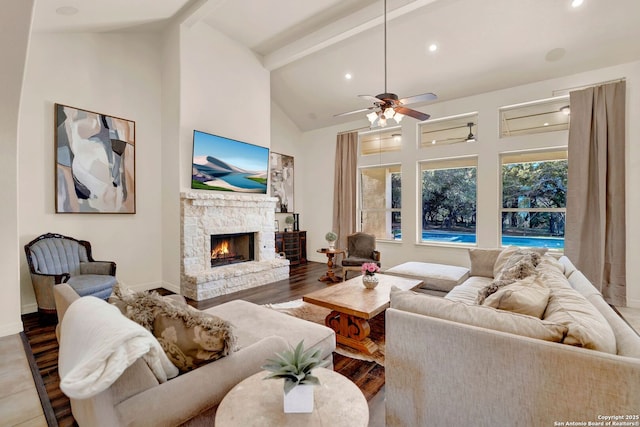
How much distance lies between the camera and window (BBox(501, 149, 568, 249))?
4508 millimetres

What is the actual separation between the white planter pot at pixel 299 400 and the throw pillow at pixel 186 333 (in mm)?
425

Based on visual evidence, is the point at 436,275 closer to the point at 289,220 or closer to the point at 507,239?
the point at 507,239

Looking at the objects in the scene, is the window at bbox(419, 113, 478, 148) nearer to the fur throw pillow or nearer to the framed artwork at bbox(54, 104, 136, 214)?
the fur throw pillow

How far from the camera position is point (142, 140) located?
4.52m

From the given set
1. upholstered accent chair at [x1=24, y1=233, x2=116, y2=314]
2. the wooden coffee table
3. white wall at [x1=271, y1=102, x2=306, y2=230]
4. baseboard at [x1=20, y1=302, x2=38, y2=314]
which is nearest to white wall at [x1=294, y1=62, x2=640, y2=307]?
white wall at [x1=271, y1=102, x2=306, y2=230]

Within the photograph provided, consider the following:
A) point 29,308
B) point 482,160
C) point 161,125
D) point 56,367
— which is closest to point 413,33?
point 482,160

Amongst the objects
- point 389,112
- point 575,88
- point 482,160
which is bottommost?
point 482,160

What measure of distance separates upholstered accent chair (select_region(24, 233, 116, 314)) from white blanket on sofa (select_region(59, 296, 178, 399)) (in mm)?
2481

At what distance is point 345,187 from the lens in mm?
6516

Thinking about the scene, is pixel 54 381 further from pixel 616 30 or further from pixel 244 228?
pixel 616 30

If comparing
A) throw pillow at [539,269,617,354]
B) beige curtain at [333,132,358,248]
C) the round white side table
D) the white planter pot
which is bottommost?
the round white side table

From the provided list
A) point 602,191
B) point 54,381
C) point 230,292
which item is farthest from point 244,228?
point 602,191

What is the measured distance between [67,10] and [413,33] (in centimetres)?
439

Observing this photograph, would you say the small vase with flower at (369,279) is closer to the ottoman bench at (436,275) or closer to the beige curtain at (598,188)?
Answer: the ottoman bench at (436,275)
